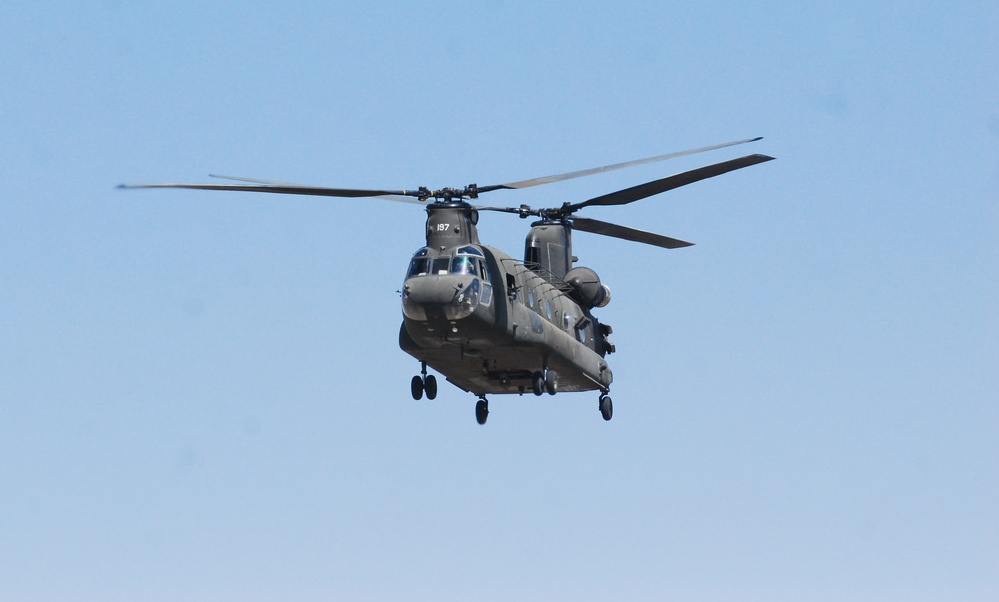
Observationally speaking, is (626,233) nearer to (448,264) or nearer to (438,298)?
(448,264)

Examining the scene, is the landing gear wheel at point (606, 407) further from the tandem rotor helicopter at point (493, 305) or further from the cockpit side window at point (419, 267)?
the cockpit side window at point (419, 267)

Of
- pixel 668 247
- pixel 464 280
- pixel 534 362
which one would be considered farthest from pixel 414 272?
pixel 668 247

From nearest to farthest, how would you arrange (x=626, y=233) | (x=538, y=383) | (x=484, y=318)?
(x=484, y=318)
(x=538, y=383)
(x=626, y=233)

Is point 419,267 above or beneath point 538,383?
above

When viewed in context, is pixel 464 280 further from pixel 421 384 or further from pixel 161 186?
pixel 161 186

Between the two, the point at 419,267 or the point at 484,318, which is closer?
the point at 484,318

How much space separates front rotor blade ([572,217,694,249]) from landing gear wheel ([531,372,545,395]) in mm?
10191

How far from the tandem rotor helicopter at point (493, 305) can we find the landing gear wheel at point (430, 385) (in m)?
0.03

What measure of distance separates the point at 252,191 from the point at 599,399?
1495 centimetres

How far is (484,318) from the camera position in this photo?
54375 millimetres

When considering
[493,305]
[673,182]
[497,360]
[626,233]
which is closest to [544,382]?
[497,360]

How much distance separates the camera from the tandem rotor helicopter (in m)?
54.1

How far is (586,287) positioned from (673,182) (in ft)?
22.7

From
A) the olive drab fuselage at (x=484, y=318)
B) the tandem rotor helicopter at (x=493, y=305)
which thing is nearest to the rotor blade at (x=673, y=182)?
the tandem rotor helicopter at (x=493, y=305)
